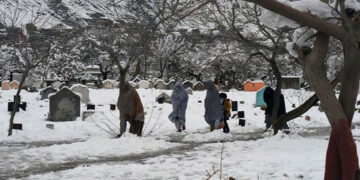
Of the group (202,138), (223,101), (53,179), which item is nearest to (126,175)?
(53,179)

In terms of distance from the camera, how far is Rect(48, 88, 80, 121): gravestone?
677 inches

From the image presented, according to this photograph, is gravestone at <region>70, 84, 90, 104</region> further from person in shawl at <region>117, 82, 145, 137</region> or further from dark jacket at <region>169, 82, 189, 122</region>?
person in shawl at <region>117, 82, 145, 137</region>

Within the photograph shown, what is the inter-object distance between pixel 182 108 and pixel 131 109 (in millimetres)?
3000

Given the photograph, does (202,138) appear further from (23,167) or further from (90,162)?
(23,167)

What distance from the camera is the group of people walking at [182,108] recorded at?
488 inches

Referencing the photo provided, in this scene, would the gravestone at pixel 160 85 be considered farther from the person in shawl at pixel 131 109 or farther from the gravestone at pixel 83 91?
the person in shawl at pixel 131 109

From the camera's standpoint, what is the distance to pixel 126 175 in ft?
24.6

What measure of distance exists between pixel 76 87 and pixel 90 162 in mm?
13867

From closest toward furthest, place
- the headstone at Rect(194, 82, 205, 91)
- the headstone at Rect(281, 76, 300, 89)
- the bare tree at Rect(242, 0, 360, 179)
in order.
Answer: the bare tree at Rect(242, 0, 360, 179) < the headstone at Rect(194, 82, 205, 91) < the headstone at Rect(281, 76, 300, 89)

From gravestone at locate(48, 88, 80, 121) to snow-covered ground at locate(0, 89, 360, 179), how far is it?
0.75 metres

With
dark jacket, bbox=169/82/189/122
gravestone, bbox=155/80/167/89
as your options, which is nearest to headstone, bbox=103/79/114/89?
gravestone, bbox=155/80/167/89

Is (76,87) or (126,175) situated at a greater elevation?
(76,87)

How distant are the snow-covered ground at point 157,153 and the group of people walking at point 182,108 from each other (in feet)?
1.74

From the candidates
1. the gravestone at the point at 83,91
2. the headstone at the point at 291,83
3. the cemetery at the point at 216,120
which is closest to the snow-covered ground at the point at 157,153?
the cemetery at the point at 216,120
